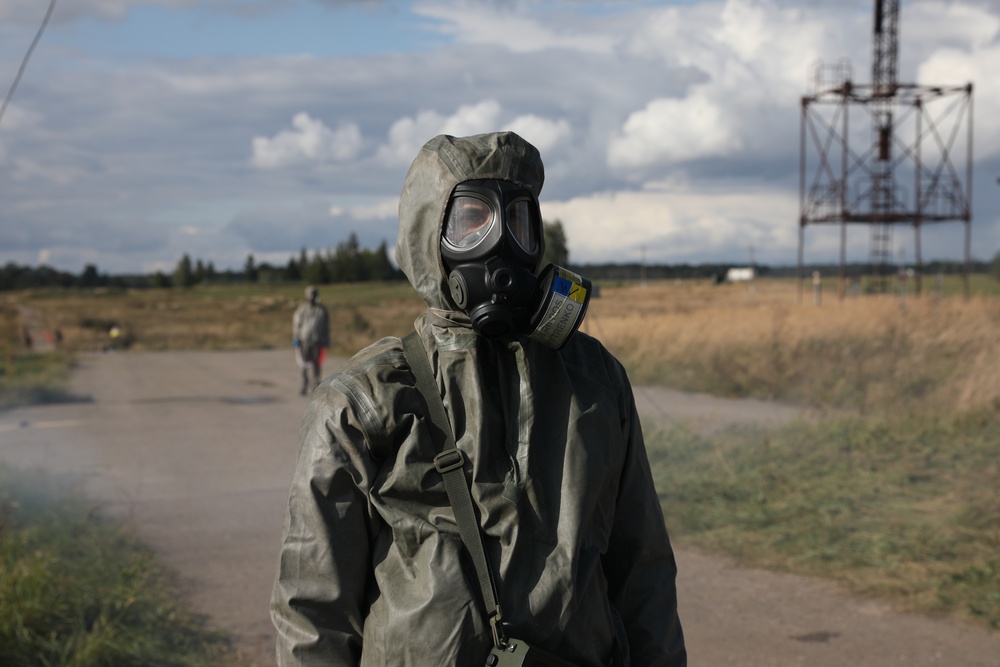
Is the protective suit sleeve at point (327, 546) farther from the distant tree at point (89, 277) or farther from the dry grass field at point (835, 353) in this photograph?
the distant tree at point (89, 277)

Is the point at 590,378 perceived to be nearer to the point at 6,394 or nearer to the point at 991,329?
the point at 991,329

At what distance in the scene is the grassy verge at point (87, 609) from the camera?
13.9 feet

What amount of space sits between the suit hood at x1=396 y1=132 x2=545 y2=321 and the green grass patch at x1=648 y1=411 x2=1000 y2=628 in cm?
457

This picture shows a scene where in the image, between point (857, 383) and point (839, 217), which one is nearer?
point (857, 383)

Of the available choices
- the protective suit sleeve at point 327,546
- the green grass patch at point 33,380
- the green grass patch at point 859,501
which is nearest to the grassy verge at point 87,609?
the protective suit sleeve at point 327,546

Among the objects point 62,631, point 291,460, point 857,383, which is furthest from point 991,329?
point 62,631

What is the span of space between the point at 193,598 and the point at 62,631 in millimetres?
1245

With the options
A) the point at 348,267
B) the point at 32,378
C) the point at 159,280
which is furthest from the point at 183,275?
the point at 32,378

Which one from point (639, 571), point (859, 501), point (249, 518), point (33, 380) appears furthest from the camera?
point (33, 380)

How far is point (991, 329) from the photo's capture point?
13734 millimetres

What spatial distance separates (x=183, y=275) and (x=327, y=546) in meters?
121

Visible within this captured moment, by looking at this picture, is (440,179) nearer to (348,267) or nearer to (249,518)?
(249,518)

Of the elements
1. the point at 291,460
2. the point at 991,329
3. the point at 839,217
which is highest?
the point at 839,217

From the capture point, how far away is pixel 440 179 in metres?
2.05
